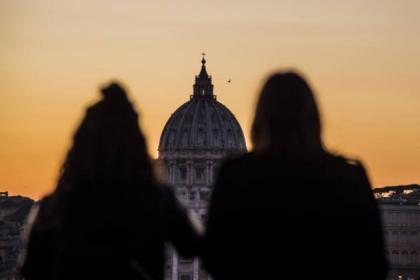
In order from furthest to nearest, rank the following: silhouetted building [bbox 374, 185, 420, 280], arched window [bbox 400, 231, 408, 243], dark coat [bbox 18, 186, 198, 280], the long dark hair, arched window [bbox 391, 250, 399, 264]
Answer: arched window [bbox 400, 231, 408, 243], arched window [bbox 391, 250, 399, 264], silhouetted building [bbox 374, 185, 420, 280], the long dark hair, dark coat [bbox 18, 186, 198, 280]

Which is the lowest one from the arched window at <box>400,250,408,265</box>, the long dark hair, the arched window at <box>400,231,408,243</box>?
the long dark hair

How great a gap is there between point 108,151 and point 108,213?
0.37m

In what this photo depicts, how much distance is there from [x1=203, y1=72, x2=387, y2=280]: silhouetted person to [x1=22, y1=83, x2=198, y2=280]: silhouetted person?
296 millimetres

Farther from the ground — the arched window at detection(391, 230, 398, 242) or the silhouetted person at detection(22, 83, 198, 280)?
the arched window at detection(391, 230, 398, 242)

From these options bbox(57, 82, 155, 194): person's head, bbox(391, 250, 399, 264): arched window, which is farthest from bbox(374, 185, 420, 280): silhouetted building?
bbox(57, 82, 155, 194): person's head

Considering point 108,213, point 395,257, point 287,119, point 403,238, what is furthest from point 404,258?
point 108,213

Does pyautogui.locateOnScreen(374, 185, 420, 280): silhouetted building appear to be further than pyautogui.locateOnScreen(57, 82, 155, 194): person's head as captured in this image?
Yes

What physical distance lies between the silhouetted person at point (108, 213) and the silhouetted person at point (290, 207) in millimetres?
296

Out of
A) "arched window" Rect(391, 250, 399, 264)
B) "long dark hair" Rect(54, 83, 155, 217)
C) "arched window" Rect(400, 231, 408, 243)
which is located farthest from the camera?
"arched window" Rect(400, 231, 408, 243)

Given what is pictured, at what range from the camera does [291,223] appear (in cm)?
1106

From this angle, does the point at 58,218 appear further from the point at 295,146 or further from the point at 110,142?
the point at 295,146

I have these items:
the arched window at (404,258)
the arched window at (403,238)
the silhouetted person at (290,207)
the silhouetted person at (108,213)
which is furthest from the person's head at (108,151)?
the arched window at (403,238)

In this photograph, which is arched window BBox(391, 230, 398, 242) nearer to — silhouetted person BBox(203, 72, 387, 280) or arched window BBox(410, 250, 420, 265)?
arched window BBox(410, 250, 420, 265)

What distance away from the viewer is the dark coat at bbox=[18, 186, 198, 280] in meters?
11.0
